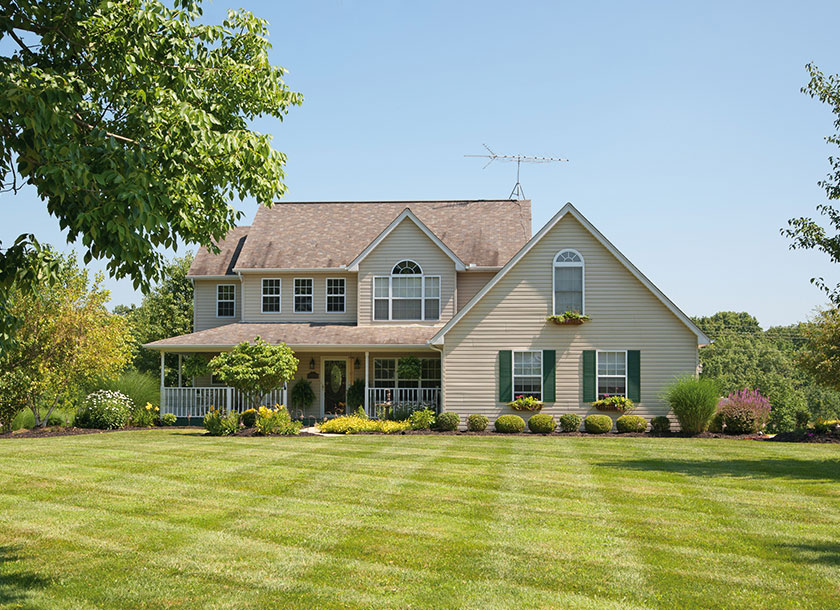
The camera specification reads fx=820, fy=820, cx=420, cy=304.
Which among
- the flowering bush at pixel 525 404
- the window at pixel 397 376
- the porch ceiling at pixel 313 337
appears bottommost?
the flowering bush at pixel 525 404

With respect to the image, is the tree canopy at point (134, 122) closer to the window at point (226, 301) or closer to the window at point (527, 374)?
the window at point (527, 374)

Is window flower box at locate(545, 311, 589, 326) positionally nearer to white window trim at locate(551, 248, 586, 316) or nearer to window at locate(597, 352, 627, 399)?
white window trim at locate(551, 248, 586, 316)

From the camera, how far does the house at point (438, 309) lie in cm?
2548

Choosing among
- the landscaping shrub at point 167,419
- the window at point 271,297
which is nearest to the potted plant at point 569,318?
the window at point 271,297

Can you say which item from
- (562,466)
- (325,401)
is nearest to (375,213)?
(325,401)

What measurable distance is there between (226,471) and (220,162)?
7.55 meters

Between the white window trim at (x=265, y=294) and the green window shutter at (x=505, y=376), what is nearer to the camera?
the green window shutter at (x=505, y=376)

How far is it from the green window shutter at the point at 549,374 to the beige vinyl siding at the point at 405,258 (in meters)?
4.74

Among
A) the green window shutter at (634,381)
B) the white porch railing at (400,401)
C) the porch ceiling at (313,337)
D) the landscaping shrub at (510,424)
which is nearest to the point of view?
the landscaping shrub at (510,424)

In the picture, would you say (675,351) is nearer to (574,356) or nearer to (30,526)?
(574,356)

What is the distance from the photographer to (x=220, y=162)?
8.92 meters

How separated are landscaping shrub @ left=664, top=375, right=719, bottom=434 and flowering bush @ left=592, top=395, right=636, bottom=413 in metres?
1.18

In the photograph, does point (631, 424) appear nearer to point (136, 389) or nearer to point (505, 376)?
point (505, 376)

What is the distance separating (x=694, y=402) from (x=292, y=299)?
1476 centimetres
